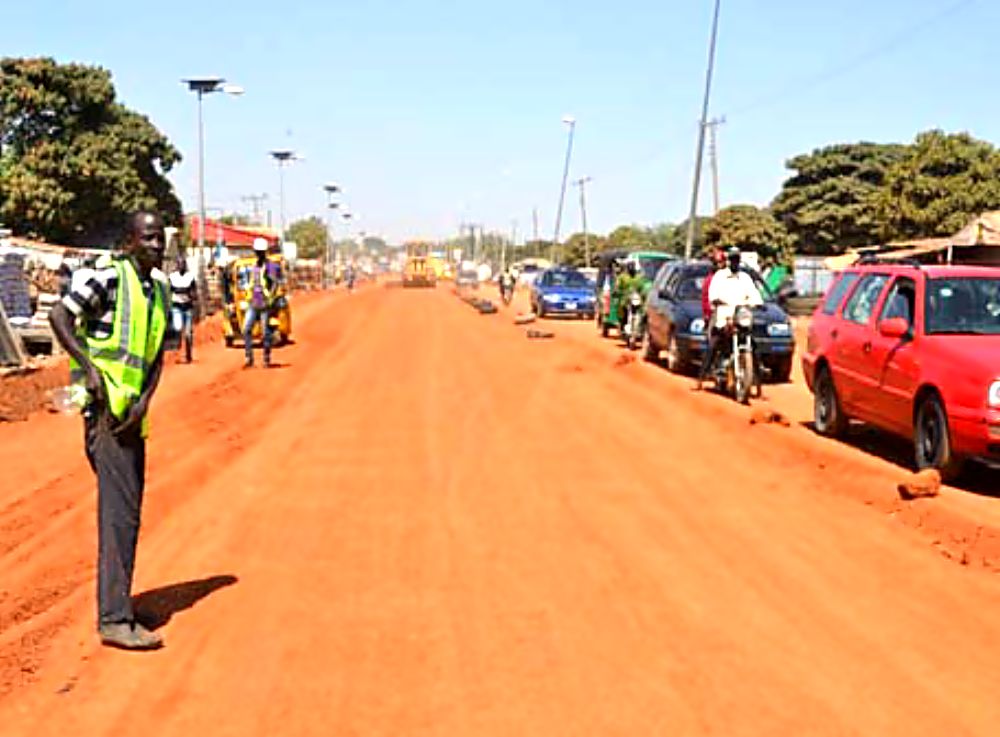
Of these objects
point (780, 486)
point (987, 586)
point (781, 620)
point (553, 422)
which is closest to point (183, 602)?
point (781, 620)

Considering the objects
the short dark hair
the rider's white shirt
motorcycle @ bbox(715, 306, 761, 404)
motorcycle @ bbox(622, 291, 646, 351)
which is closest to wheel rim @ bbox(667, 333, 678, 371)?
motorcycle @ bbox(715, 306, 761, 404)

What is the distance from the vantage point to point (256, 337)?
2862cm

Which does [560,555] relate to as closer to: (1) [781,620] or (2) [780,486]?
(1) [781,620]

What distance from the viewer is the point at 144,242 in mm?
6305

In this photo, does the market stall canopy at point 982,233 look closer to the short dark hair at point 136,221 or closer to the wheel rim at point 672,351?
the wheel rim at point 672,351

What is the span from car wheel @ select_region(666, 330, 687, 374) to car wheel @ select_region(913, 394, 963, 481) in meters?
9.68

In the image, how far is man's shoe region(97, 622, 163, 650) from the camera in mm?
6121

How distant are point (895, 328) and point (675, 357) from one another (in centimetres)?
957

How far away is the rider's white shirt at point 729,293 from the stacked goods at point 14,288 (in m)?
15.0

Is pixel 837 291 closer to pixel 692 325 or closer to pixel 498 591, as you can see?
pixel 692 325

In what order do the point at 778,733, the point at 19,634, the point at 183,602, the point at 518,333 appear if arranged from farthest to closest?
the point at 518,333
the point at 183,602
the point at 19,634
the point at 778,733

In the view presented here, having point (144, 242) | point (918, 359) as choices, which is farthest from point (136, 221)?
point (918, 359)

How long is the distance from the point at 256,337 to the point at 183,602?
22058mm

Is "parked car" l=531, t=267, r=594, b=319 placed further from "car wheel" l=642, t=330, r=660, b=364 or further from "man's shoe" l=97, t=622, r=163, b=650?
"man's shoe" l=97, t=622, r=163, b=650
